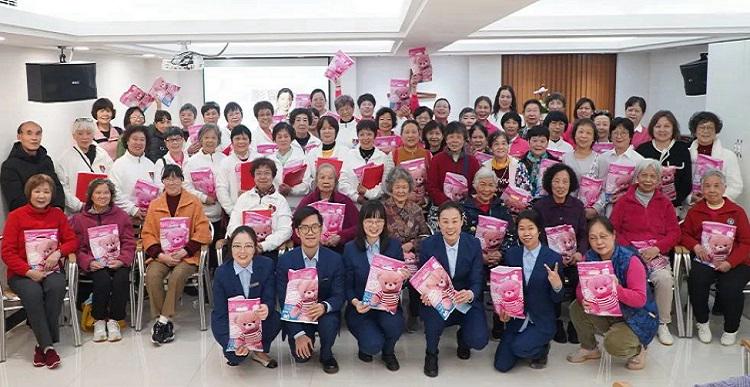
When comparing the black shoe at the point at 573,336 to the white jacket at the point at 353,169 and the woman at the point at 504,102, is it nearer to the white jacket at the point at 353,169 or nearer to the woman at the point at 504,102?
the white jacket at the point at 353,169

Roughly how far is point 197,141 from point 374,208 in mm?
2395

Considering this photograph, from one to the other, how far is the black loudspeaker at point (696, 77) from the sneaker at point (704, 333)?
12.6ft

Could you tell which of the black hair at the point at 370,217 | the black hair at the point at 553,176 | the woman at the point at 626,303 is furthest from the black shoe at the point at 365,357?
the black hair at the point at 553,176

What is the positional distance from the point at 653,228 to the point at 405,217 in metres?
1.71

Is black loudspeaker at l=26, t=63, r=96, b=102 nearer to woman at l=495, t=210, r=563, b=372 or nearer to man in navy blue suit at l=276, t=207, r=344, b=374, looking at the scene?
man in navy blue suit at l=276, t=207, r=344, b=374

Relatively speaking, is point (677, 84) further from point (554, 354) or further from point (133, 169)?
point (133, 169)

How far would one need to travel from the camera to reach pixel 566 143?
5.96m

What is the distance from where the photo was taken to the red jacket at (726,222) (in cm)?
489

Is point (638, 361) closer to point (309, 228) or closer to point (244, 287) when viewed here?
point (309, 228)

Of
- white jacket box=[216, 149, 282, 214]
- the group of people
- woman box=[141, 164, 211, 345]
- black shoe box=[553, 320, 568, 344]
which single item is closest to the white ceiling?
the group of people

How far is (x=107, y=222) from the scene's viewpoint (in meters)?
5.10

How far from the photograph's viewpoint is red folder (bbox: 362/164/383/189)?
545 cm

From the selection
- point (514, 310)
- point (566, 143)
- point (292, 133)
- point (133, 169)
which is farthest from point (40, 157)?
point (566, 143)

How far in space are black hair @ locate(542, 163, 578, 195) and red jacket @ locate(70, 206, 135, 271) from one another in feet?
9.67
